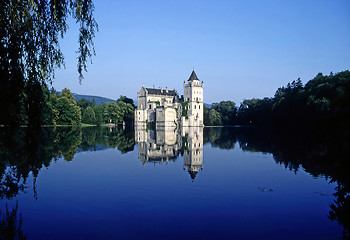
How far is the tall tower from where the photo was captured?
258 ft

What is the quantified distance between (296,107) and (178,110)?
31.7 m

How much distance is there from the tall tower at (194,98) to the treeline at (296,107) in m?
12.8

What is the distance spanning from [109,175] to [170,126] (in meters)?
62.9

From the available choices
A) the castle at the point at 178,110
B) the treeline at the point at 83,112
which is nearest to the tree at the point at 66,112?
the treeline at the point at 83,112

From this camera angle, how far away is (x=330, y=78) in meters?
50.0

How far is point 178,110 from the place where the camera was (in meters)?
81.8

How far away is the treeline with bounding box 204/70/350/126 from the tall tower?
12.8m

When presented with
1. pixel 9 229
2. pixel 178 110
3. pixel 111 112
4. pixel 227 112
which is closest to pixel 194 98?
pixel 178 110

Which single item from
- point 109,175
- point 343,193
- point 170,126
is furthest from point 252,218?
point 170,126

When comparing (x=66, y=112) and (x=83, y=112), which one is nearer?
(x=66, y=112)

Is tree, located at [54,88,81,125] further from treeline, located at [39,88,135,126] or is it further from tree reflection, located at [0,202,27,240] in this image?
tree reflection, located at [0,202,27,240]

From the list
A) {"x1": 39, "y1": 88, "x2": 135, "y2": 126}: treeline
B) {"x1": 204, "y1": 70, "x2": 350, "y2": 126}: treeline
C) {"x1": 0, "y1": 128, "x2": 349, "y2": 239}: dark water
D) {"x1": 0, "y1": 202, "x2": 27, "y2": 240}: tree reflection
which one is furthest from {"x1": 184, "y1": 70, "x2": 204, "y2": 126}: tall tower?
{"x1": 0, "y1": 202, "x2": 27, "y2": 240}: tree reflection

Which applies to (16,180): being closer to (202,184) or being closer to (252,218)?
(202,184)

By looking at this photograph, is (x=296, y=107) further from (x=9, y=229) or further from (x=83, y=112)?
(x=9, y=229)
